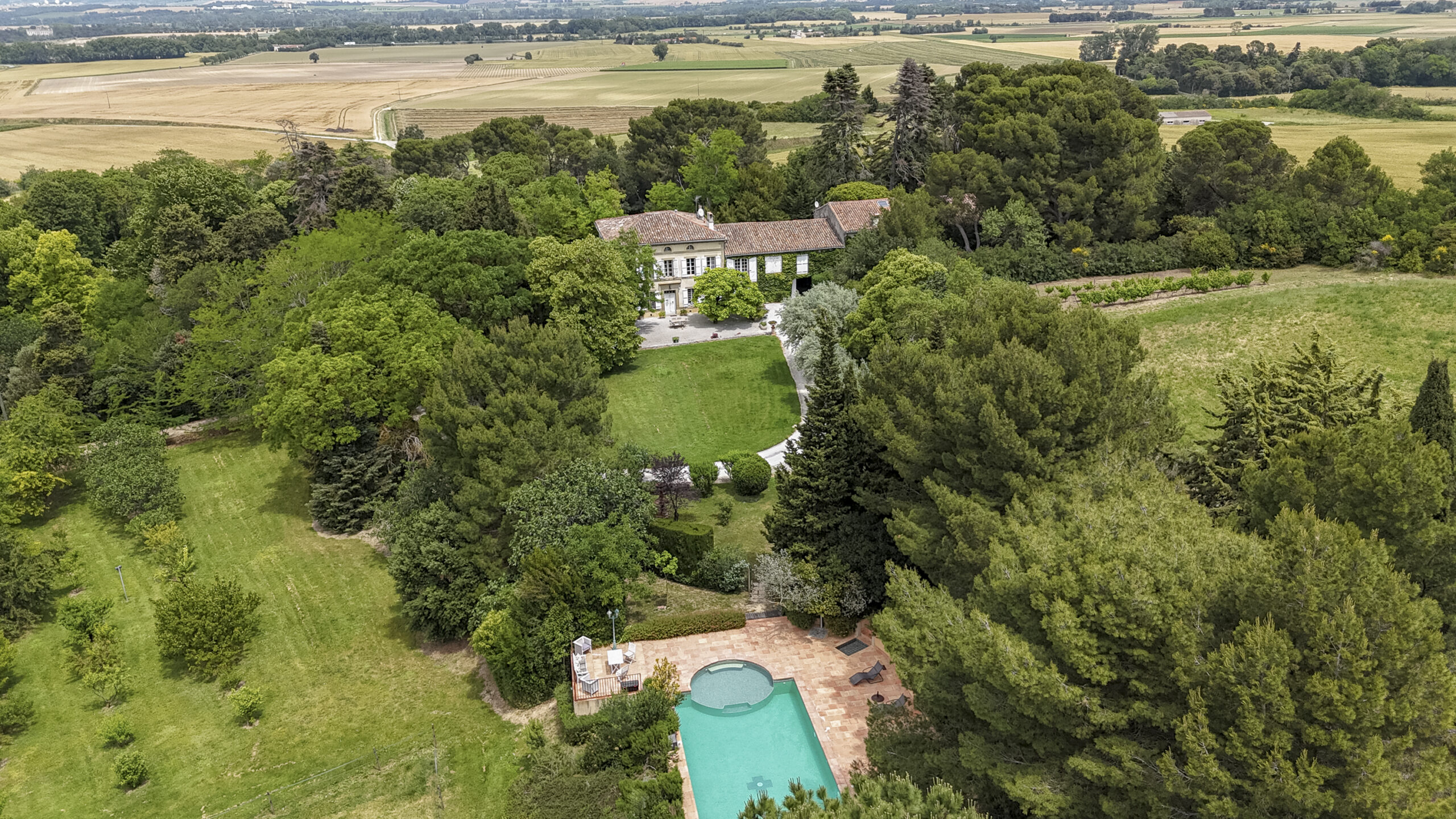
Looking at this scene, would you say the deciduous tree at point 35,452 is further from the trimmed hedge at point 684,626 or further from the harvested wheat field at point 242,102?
the harvested wheat field at point 242,102

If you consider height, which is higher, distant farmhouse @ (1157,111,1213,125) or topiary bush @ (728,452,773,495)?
distant farmhouse @ (1157,111,1213,125)

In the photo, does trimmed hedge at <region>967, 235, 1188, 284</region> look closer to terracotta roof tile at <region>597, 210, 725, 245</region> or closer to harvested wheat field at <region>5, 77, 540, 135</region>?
terracotta roof tile at <region>597, 210, 725, 245</region>

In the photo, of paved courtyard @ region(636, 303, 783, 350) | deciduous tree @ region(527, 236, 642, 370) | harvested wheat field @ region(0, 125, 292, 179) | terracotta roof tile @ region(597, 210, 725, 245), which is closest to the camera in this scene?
deciduous tree @ region(527, 236, 642, 370)

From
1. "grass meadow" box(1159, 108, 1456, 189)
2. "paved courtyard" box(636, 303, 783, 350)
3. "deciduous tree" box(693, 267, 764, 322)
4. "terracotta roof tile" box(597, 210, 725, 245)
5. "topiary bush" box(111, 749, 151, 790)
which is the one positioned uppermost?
"grass meadow" box(1159, 108, 1456, 189)

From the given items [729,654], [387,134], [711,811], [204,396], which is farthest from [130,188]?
[711,811]

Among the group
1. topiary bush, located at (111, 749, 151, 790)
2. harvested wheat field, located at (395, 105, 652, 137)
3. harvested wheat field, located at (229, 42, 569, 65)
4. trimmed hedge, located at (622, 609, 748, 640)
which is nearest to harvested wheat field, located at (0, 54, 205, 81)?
harvested wheat field, located at (229, 42, 569, 65)

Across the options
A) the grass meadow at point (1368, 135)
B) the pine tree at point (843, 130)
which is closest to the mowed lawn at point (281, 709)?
the pine tree at point (843, 130)

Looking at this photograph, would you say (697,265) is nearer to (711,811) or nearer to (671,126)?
(671,126)
